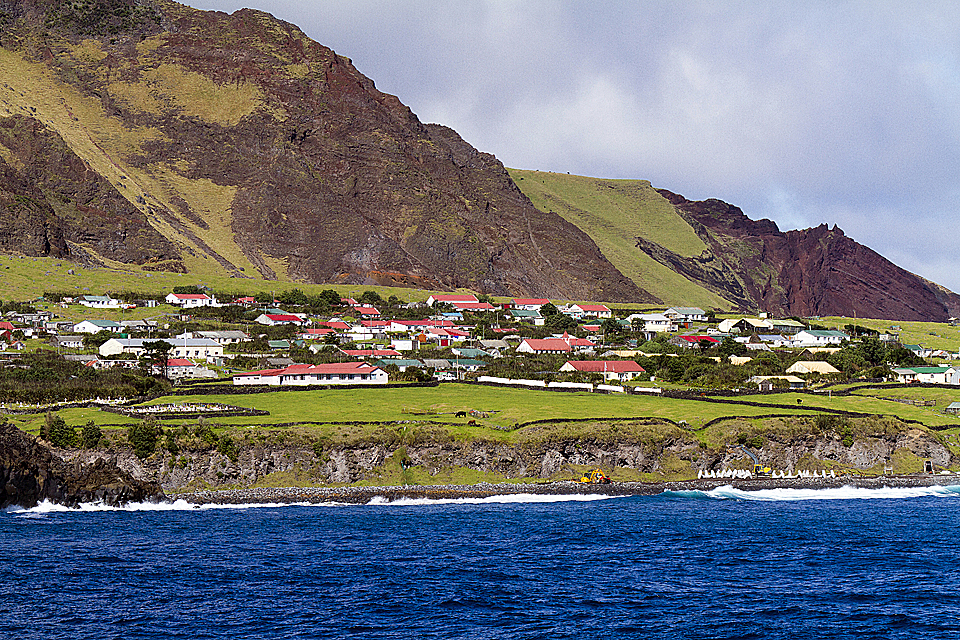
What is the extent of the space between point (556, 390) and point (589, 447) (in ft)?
92.1

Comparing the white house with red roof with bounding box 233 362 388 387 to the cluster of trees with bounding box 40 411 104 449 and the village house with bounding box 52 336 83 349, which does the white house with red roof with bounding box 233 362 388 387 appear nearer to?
the village house with bounding box 52 336 83 349

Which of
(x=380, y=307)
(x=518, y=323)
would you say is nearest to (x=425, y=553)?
(x=518, y=323)

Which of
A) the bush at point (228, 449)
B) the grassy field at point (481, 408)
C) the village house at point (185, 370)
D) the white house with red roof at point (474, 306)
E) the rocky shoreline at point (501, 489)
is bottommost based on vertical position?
the rocky shoreline at point (501, 489)

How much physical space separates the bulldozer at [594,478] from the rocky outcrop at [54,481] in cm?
2761

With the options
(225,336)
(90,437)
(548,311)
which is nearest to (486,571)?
(90,437)

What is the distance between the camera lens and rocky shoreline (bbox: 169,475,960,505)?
6106cm

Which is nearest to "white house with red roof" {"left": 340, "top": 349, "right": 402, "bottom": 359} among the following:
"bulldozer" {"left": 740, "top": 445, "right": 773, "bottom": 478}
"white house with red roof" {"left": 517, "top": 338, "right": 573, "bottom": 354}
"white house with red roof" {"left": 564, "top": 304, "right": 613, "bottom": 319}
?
"white house with red roof" {"left": 517, "top": 338, "right": 573, "bottom": 354}

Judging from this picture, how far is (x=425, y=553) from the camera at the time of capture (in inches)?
1838

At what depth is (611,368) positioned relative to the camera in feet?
355

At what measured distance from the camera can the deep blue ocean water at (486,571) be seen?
35.8 metres

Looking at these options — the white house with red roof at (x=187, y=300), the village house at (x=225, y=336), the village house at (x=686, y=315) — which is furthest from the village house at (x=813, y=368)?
the white house with red roof at (x=187, y=300)

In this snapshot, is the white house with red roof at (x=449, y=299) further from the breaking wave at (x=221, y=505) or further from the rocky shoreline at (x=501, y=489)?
the breaking wave at (x=221, y=505)

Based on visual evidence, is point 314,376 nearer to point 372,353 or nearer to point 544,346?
point 372,353

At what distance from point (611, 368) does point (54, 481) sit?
206 ft
